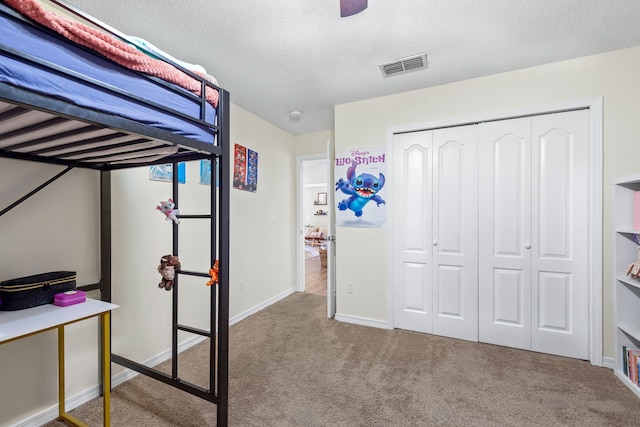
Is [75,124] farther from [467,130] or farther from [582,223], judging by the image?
[582,223]

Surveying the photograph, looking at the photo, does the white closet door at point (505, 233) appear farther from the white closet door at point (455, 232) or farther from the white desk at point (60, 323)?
the white desk at point (60, 323)

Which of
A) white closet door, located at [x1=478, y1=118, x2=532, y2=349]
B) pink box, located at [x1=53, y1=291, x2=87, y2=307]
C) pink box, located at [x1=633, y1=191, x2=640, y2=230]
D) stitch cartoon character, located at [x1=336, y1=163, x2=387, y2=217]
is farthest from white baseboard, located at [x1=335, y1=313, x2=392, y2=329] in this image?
pink box, located at [x1=53, y1=291, x2=87, y2=307]

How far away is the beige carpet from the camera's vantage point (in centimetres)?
165

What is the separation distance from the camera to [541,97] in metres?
2.37

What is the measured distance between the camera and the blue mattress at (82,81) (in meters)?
0.72

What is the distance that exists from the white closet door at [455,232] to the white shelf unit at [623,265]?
90 cm

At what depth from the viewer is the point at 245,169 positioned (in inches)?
128

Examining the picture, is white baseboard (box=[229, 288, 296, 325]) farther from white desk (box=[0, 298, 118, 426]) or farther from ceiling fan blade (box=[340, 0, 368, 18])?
ceiling fan blade (box=[340, 0, 368, 18])

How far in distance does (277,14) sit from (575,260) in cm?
286

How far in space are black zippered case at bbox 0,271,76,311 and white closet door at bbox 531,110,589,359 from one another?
3303 mm

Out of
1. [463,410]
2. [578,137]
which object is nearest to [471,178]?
[578,137]

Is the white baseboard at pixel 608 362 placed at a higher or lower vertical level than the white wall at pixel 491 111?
lower

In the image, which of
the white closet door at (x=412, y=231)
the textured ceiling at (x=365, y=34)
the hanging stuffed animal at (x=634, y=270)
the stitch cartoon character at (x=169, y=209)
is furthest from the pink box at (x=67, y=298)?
the hanging stuffed animal at (x=634, y=270)

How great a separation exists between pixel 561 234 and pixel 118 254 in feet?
11.2
